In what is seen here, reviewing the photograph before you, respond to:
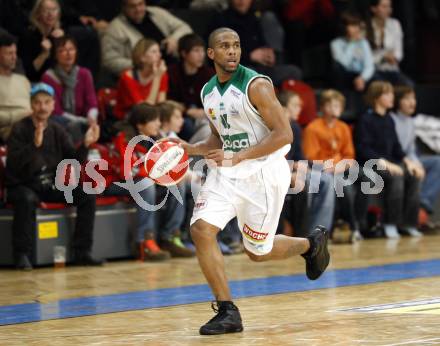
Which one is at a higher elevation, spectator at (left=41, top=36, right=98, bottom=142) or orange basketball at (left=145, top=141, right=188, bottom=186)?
spectator at (left=41, top=36, right=98, bottom=142)

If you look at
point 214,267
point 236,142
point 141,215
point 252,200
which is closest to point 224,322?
point 214,267

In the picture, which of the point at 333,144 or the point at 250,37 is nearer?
the point at 333,144

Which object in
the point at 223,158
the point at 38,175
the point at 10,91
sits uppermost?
the point at 10,91

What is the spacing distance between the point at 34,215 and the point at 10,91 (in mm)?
1269

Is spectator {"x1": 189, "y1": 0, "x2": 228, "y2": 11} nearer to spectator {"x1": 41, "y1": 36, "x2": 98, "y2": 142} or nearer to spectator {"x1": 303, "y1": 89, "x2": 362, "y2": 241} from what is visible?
spectator {"x1": 303, "y1": 89, "x2": 362, "y2": 241}

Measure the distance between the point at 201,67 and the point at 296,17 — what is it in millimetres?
2624

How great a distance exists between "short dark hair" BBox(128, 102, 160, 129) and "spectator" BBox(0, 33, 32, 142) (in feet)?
3.22

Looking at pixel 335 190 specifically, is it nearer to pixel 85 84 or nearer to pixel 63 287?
pixel 85 84

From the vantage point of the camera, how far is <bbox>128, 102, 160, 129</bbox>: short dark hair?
962 centimetres

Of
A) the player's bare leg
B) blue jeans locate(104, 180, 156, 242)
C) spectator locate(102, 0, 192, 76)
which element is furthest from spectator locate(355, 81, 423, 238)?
the player's bare leg

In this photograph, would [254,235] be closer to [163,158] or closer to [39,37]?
[163,158]

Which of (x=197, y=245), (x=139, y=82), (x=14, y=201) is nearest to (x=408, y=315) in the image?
(x=197, y=245)

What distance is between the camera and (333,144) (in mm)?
11141

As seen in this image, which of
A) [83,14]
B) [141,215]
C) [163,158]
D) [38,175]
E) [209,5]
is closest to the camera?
[163,158]
